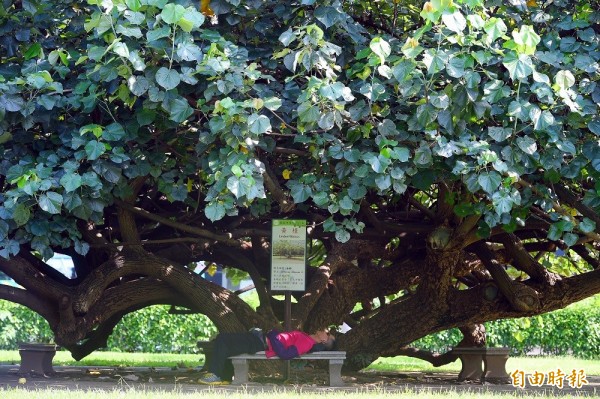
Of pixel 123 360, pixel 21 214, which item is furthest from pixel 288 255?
pixel 123 360

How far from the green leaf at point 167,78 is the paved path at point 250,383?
3.44m

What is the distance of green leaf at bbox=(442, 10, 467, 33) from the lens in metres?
6.76

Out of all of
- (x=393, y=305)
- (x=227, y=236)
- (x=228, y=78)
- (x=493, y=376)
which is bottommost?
(x=493, y=376)

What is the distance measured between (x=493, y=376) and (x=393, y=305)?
6.01 feet

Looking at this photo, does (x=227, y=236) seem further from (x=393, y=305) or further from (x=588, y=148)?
(x=588, y=148)

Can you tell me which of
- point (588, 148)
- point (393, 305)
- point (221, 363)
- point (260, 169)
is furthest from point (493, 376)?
point (260, 169)

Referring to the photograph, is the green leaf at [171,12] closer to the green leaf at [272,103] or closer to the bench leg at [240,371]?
the green leaf at [272,103]

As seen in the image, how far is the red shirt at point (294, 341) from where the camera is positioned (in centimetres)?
→ 984

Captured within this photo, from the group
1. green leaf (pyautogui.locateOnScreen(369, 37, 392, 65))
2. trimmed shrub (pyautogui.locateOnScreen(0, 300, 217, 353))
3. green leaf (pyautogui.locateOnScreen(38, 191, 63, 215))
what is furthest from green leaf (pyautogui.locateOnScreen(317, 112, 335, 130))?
trimmed shrub (pyautogui.locateOnScreen(0, 300, 217, 353))

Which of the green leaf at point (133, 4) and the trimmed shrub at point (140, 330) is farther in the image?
the trimmed shrub at point (140, 330)

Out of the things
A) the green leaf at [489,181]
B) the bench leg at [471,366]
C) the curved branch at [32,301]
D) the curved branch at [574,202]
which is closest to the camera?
the green leaf at [489,181]

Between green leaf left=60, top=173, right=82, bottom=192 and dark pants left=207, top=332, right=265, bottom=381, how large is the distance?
133 inches

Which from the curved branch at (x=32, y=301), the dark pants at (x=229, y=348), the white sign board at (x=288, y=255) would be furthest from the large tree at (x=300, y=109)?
the dark pants at (x=229, y=348)

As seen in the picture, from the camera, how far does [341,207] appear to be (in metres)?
7.71
